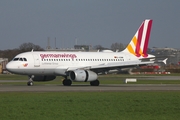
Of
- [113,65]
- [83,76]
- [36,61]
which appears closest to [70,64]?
[83,76]

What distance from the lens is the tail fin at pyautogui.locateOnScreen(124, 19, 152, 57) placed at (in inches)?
2359

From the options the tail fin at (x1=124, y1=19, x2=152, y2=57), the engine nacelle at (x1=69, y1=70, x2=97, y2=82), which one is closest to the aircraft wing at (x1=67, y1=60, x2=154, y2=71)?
the engine nacelle at (x1=69, y1=70, x2=97, y2=82)

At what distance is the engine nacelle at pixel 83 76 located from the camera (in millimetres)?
50000

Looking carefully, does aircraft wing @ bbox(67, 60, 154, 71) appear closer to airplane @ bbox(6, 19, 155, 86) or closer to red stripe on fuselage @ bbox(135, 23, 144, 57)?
airplane @ bbox(6, 19, 155, 86)

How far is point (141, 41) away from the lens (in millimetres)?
60688

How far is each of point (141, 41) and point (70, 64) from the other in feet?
37.5

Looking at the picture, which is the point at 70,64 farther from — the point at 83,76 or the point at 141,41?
the point at 141,41

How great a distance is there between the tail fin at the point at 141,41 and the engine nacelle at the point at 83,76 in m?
10.2
